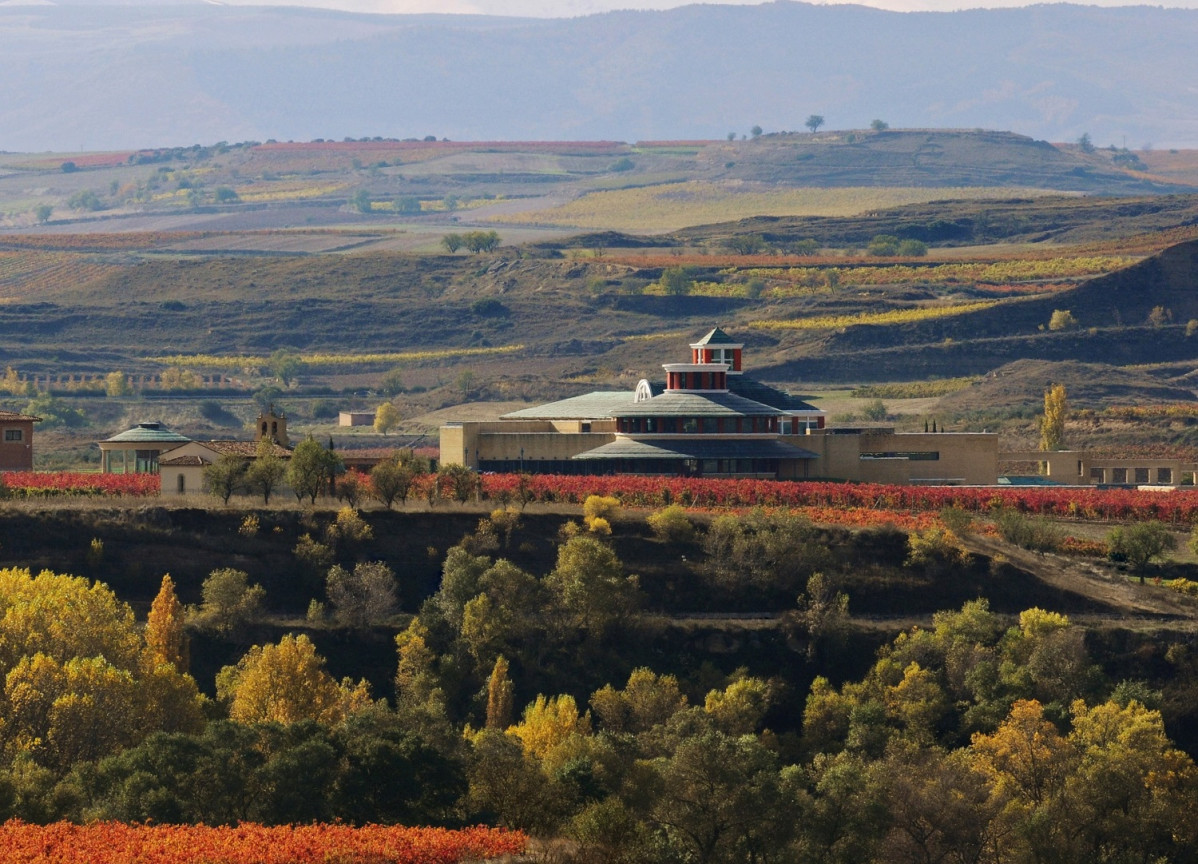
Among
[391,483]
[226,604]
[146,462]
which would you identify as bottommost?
[226,604]

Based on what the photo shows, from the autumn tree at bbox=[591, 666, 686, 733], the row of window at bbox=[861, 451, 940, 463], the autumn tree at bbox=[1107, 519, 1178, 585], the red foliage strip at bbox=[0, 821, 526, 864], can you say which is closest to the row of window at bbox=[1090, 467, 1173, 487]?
the row of window at bbox=[861, 451, 940, 463]

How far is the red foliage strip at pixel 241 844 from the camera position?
195 ft

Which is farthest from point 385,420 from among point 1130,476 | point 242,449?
point 242,449

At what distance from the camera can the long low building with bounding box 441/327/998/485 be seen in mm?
123812

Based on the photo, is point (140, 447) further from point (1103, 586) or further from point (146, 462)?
point (1103, 586)

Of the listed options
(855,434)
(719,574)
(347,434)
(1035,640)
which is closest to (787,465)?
(855,434)

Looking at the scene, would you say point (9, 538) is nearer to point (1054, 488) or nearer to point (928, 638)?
point (928, 638)

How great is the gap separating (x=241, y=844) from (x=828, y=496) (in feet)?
192

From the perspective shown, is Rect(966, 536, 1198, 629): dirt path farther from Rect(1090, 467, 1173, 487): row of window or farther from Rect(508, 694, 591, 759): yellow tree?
Rect(1090, 467, 1173, 487): row of window

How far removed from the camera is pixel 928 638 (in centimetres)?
9469

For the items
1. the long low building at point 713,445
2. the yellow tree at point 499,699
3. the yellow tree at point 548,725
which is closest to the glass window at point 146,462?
the long low building at point 713,445

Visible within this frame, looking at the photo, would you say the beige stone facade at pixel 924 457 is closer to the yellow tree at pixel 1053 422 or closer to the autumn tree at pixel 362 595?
the yellow tree at pixel 1053 422

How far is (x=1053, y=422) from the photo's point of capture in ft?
531

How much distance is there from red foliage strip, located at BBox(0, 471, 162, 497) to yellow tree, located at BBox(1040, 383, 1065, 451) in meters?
68.4
